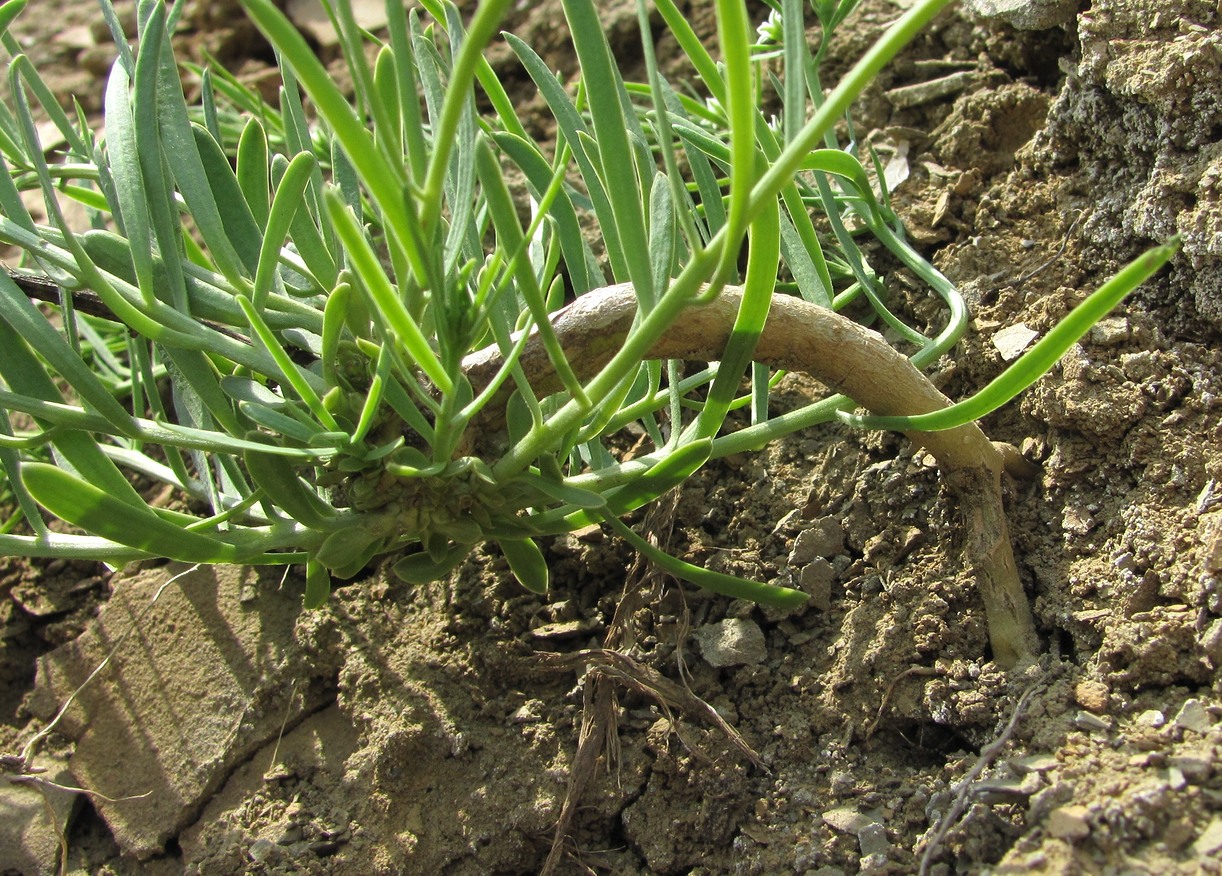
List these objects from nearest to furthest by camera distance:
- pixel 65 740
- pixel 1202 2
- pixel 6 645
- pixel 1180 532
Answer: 1. pixel 1180 532
2. pixel 1202 2
3. pixel 65 740
4. pixel 6 645

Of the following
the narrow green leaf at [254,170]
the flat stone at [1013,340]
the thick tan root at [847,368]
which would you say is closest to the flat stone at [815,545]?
the thick tan root at [847,368]

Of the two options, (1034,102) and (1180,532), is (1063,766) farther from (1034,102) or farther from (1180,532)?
(1034,102)

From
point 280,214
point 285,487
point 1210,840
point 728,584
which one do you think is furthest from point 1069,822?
point 280,214

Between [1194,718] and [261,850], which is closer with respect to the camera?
[1194,718]

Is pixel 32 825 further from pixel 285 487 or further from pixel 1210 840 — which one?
pixel 1210 840

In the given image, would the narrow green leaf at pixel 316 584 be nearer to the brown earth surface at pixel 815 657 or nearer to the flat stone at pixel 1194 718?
the brown earth surface at pixel 815 657

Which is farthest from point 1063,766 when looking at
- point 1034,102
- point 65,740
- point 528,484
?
point 65,740
